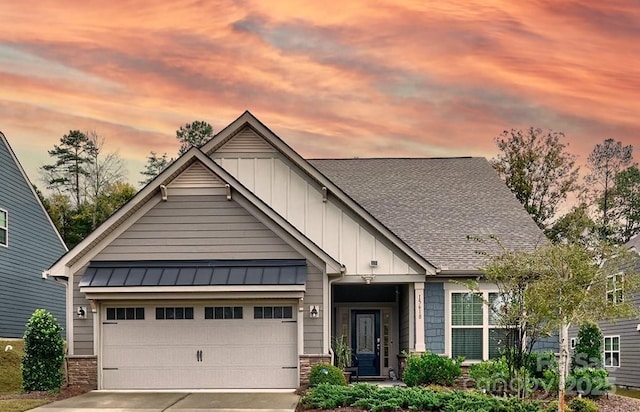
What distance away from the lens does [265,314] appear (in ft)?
64.1

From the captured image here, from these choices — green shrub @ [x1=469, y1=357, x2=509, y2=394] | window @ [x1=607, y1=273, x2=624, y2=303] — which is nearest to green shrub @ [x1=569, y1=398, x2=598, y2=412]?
green shrub @ [x1=469, y1=357, x2=509, y2=394]

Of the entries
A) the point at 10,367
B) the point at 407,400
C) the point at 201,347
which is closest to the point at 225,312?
the point at 201,347

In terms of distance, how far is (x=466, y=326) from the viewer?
845 inches

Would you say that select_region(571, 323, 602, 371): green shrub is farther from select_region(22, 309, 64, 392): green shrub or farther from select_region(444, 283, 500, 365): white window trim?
select_region(22, 309, 64, 392): green shrub

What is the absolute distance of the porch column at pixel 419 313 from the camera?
20781 mm

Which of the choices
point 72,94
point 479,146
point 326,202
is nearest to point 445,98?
point 326,202

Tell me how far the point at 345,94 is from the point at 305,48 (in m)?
3.69

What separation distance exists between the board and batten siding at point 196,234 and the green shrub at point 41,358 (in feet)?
7.07

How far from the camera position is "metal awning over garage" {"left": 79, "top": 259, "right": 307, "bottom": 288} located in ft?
61.9

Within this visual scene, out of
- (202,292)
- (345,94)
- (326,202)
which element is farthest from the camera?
(345,94)

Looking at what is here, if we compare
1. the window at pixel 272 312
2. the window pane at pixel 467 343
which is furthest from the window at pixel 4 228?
the window pane at pixel 467 343

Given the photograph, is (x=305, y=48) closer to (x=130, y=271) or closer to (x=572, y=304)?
(x=130, y=271)

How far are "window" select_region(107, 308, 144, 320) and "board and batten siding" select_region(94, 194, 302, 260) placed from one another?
1.29 meters

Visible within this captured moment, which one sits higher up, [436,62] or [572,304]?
[436,62]
